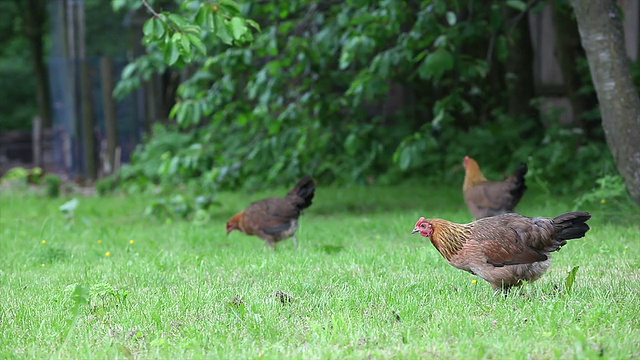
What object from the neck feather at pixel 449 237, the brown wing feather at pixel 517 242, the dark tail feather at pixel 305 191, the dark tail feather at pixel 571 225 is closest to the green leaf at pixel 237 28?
the dark tail feather at pixel 305 191

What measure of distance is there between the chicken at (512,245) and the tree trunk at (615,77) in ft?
13.3

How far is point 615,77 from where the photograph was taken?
1028 cm

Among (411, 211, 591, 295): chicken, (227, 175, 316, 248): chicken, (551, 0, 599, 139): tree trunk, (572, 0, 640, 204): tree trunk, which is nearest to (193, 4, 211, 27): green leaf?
(227, 175, 316, 248): chicken

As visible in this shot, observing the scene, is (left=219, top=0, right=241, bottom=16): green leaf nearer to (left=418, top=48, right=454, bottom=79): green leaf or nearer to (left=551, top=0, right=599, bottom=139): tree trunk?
(left=418, top=48, right=454, bottom=79): green leaf

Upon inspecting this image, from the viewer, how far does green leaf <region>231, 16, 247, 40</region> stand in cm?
841

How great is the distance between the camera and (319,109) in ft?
42.9

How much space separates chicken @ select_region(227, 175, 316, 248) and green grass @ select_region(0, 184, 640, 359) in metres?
0.25

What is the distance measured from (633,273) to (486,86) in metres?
11.7

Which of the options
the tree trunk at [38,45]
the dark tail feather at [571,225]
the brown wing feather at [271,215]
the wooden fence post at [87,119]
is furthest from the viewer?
the tree trunk at [38,45]

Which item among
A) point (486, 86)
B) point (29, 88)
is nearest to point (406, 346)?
point (486, 86)

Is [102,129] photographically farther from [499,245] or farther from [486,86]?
[499,245]

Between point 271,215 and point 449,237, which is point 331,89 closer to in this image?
point 271,215

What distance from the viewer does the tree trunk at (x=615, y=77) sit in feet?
33.4

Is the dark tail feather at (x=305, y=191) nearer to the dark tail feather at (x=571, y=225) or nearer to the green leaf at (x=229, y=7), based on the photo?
the green leaf at (x=229, y=7)
